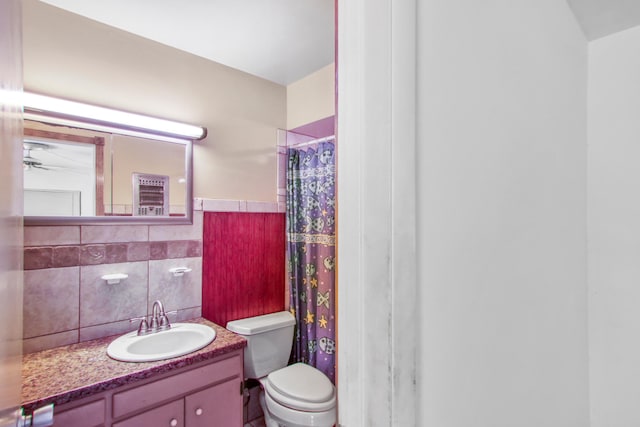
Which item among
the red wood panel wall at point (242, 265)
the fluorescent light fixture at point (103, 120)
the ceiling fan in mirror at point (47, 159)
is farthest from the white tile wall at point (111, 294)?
the fluorescent light fixture at point (103, 120)

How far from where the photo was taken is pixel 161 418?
1345mm

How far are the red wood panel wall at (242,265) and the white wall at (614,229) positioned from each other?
178cm

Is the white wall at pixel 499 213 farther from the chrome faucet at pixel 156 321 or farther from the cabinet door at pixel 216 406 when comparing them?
the chrome faucet at pixel 156 321

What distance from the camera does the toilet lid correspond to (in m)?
1.62

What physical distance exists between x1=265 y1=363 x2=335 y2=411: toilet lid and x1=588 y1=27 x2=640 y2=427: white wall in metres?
1.12

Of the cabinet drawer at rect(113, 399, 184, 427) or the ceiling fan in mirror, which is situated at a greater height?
the ceiling fan in mirror

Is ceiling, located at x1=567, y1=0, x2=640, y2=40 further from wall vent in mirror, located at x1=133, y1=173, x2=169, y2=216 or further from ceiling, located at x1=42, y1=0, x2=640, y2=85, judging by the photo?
wall vent in mirror, located at x1=133, y1=173, x2=169, y2=216

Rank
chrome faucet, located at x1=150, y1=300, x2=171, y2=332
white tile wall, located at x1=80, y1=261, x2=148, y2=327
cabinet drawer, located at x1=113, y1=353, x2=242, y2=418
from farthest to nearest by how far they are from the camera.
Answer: chrome faucet, located at x1=150, y1=300, x2=171, y2=332 < white tile wall, located at x1=80, y1=261, x2=148, y2=327 < cabinet drawer, located at x1=113, y1=353, x2=242, y2=418

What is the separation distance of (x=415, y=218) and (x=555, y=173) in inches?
23.9

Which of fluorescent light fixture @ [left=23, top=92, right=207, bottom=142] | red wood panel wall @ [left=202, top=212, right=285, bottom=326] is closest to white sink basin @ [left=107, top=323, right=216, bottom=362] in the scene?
red wood panel wall @ [left=202, top=212, right=285, bottom=326]

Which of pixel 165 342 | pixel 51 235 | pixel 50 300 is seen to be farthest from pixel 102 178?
pixel 165 342

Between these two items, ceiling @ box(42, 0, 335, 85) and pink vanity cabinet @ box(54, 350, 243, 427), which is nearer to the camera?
pink vanity cabinet @ box(54, 350, 243, 427)

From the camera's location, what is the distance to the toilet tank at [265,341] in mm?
1932

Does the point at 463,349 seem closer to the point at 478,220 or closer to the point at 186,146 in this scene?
the point at 478,220
